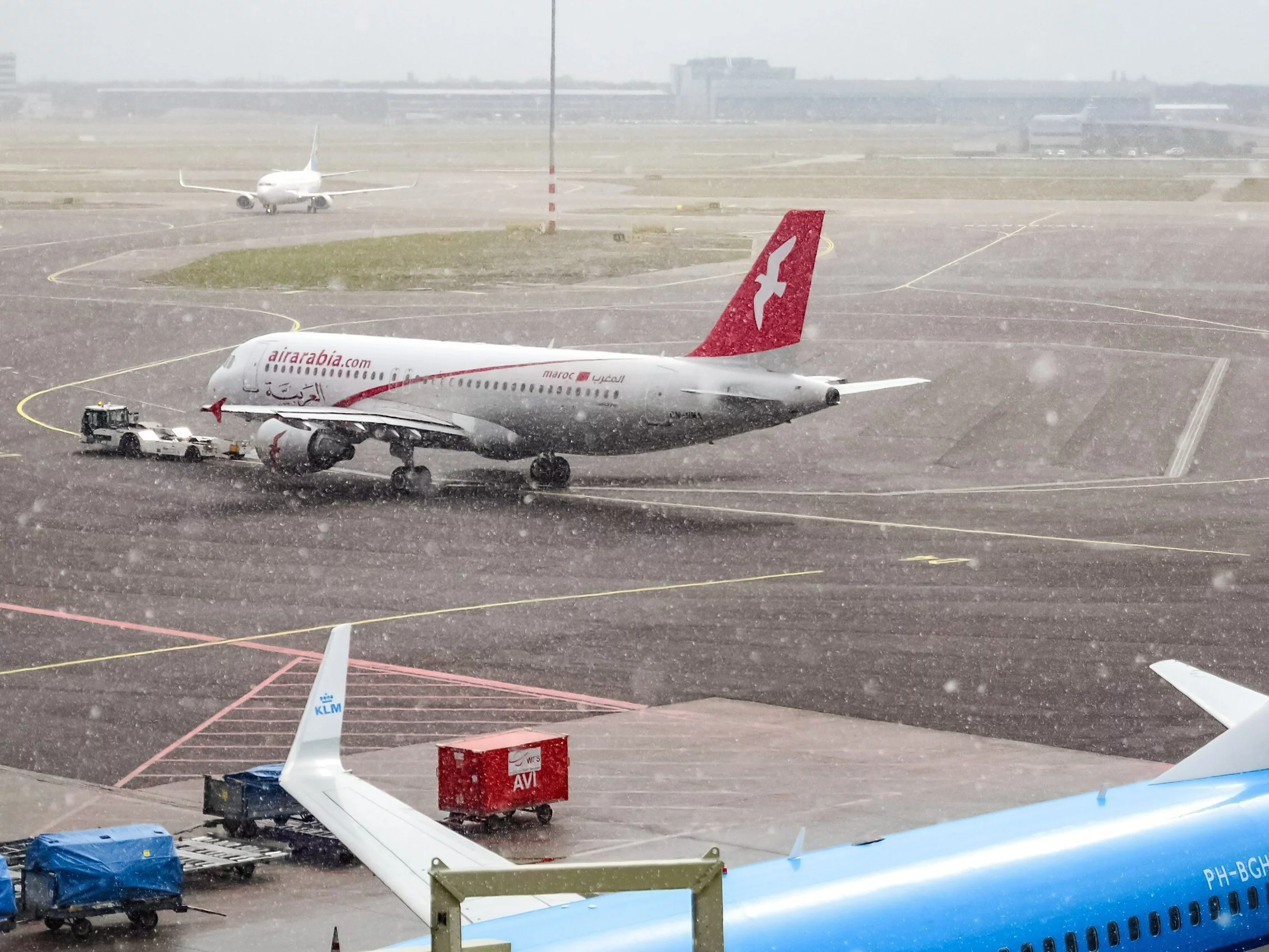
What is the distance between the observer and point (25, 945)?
22.4m

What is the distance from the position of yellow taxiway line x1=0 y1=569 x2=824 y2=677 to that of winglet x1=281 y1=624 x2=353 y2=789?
68.3ft

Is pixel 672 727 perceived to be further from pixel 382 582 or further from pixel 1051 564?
pixel 1051 564

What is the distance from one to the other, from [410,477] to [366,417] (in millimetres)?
2276

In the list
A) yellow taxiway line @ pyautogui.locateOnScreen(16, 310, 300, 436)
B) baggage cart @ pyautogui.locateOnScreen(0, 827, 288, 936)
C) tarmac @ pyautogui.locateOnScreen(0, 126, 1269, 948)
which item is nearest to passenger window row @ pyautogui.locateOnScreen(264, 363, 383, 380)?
tarmac @ pyautogui.locateOnScreen(0, 126, 1269, 948)

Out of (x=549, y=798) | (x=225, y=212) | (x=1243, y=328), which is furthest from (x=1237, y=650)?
(x=225, y=212)

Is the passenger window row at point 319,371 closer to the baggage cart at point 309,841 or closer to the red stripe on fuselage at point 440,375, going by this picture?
the red stripe on fuselage at point 440,375

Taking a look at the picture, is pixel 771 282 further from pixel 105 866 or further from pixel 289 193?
pixel 289 193

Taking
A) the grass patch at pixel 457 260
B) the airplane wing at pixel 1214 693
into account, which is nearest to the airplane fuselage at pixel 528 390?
the airplane wing at pixel 1214 693

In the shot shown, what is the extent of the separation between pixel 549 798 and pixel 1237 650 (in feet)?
53.0

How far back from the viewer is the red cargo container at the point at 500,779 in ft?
89.1

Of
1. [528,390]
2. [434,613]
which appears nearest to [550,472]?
[528,390]

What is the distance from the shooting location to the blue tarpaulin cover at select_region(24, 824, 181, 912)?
22.5 meters

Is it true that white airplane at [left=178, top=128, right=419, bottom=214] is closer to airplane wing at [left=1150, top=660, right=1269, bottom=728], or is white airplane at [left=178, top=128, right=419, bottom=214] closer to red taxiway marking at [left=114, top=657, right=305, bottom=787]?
red taxiway marking at [left=114, top=657, right=305, bottom=787]

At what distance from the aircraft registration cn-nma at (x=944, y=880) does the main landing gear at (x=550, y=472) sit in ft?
122
